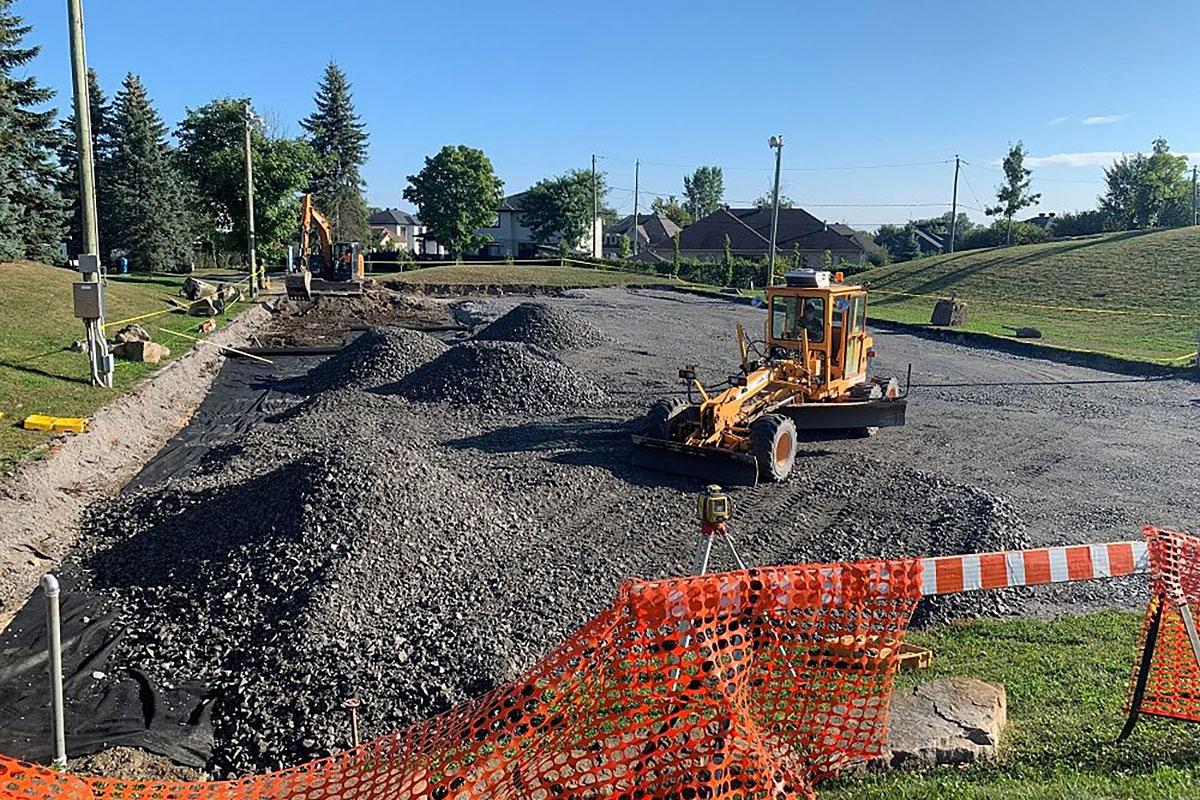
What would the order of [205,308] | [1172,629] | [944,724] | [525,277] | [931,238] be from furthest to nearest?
[931,238], [525,277], [205,308], [1172,629], [944,724]

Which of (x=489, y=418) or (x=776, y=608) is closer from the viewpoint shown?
(x=776, y=608)

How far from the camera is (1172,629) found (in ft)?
17.4

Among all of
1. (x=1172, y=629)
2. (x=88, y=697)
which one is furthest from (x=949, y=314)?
(x=88, y=697)

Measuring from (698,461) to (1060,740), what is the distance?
672cm

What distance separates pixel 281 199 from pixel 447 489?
3693 centimetres

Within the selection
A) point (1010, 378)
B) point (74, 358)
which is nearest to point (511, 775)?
point (74, 358)

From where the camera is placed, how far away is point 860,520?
9797 millimetres

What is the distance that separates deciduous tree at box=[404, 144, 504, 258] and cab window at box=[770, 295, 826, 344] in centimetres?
5657

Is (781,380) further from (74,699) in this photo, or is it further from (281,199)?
(281,199)

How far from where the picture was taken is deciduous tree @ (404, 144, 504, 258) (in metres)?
66.6

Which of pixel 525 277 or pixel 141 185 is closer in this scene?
pixel 141 185

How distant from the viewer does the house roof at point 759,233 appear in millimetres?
69750

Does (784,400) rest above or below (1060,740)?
above

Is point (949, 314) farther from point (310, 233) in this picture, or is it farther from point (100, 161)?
point (100, 161)
